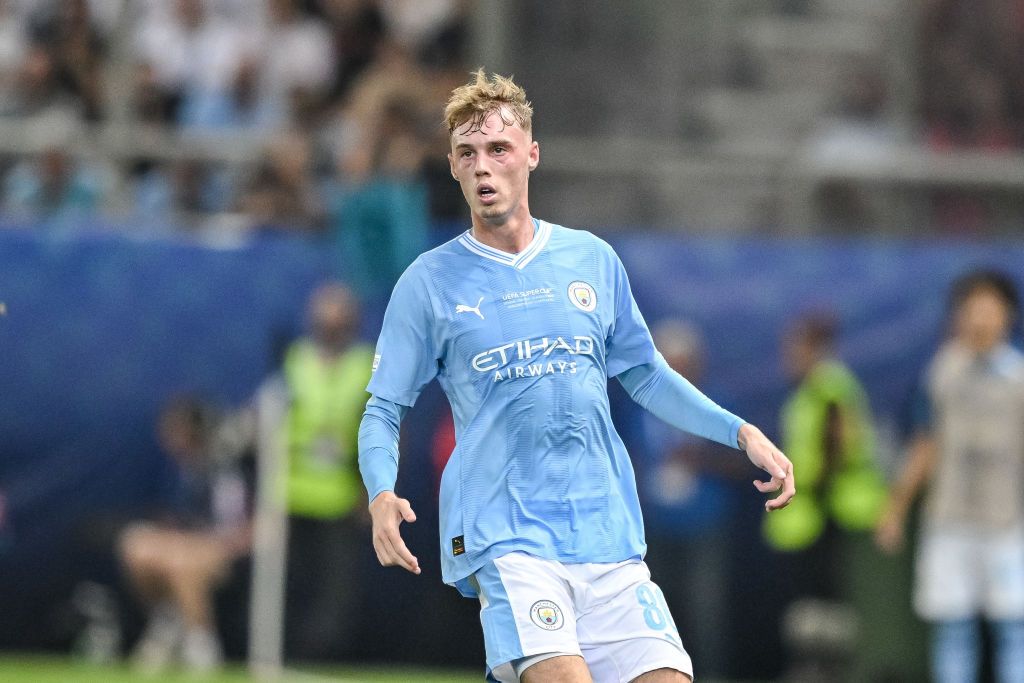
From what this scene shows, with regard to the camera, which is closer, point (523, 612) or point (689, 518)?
point (523, 612)

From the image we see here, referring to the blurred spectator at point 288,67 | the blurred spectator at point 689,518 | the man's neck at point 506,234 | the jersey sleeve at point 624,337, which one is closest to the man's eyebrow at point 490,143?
the man's neck at point 506,234

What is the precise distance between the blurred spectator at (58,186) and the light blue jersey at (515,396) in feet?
26.8

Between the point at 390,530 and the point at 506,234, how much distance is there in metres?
1.07

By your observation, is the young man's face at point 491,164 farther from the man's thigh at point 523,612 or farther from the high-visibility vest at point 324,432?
the high-visibility vest at point 324,432

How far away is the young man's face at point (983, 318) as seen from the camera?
9.98 m

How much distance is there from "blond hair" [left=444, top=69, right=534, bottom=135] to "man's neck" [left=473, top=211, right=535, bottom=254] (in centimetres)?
28

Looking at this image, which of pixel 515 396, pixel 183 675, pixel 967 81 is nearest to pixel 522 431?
pixel 515 396

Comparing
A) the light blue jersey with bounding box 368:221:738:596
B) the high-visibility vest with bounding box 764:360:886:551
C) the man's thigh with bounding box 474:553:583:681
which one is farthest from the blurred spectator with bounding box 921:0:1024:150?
the man's thigh with bounding box 474:553:583:681

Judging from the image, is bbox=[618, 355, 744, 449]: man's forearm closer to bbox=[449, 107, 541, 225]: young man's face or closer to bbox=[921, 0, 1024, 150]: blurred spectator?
bbox=[449, 107, 541, 225]: young man's face

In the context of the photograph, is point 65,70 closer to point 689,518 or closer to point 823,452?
point 689,518

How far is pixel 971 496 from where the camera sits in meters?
10.3

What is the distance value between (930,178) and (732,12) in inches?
98.5

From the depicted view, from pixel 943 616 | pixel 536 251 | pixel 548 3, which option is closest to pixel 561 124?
pixel 548 3

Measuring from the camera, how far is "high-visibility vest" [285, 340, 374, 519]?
39.9 feet
